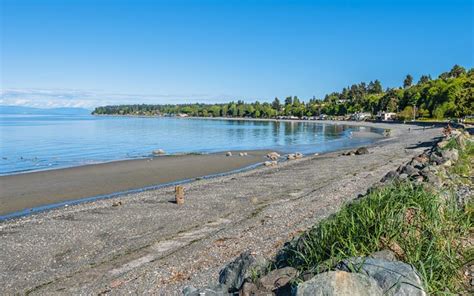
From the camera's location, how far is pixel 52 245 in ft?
39.6

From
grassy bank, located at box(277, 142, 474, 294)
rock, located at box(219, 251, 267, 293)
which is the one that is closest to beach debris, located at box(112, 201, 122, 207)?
rock, located at box(219, 251, 267, 293)

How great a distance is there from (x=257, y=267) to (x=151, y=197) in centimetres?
1377

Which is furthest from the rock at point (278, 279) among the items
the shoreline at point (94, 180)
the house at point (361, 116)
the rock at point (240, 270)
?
the house at point (361, 116)

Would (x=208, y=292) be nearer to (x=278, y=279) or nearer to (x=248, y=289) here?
(x=248, y=289)

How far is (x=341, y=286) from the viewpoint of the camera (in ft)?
13.0

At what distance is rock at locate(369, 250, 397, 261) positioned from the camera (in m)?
4.74

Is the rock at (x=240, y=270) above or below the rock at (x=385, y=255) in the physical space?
below

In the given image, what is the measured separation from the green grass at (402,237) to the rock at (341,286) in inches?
26.6

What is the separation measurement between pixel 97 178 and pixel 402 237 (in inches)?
945

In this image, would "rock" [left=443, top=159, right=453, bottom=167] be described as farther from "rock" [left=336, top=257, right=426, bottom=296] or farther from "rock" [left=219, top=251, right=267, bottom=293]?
"rock" [left=336, top=257, right=426, bottom=296]

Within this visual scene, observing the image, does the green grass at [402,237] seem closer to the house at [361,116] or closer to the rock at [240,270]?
the rock at [240,270]

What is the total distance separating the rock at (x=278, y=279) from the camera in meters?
5.11

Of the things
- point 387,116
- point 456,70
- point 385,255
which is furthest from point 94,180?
point 456,70

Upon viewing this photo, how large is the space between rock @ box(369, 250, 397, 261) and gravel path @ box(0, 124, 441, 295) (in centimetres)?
415
